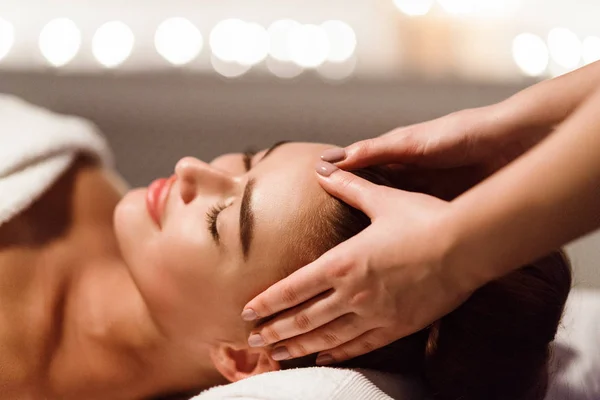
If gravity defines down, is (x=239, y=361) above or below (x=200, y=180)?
below

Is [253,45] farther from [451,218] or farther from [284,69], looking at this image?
[451,218]

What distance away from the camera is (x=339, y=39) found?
164 cm

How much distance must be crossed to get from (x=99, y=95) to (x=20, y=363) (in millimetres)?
733

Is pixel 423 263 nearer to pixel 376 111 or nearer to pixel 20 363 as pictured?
pixel 20 363

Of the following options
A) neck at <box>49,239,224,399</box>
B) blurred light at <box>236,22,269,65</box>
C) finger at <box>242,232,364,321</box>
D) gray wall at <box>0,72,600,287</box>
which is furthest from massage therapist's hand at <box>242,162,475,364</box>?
blurred light at <box>236,22,269,65</box>

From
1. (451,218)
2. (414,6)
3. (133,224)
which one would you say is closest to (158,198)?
(133,224)

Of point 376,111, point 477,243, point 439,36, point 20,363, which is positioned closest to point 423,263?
point 477,243

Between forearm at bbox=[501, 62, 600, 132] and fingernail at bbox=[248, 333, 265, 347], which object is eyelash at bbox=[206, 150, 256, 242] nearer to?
fingernail at bbox=[248, 333, 265, 347]

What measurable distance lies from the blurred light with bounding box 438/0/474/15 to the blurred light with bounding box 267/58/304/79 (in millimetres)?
466

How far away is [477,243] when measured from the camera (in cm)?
69

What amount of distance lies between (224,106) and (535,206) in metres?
0.95

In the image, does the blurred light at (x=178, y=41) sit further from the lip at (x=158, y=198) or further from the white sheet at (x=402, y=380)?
the white sheet at (x=402, y=380)

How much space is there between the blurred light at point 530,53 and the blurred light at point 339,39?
0.41 metres

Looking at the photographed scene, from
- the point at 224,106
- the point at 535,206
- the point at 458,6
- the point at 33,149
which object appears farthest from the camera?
the point at 458,6
